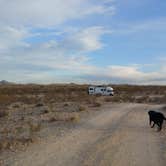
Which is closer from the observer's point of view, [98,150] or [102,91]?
[98,150]

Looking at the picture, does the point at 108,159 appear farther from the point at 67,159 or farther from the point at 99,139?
the point at 99,139

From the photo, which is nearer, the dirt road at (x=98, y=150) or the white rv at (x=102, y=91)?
the dirt road at (x=98, y=150)

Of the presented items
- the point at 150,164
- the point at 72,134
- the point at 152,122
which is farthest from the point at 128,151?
Answer: the point at 152,122

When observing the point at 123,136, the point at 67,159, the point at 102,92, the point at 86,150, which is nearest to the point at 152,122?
the point at 123,136

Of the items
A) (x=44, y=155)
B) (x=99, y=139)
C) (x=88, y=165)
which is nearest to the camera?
(x=88, y=165)

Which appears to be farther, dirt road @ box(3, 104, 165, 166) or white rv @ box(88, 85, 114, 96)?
white rv @ box(88, 85, 114, 96)

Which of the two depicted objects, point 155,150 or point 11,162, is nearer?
point 11,162

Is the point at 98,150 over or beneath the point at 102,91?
beneath

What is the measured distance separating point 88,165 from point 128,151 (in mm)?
2874

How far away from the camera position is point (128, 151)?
13.8m

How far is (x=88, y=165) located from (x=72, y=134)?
7.23 m

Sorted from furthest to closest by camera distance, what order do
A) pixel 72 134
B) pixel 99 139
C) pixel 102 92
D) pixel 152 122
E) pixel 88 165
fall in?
pixel 102 92 < pixel 152 122 < pixel 72 134 < pixel 99 139 < pixel 88 165

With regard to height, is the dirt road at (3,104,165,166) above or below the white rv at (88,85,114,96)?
below

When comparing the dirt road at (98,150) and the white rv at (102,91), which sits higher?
the white rv at (102,91)
